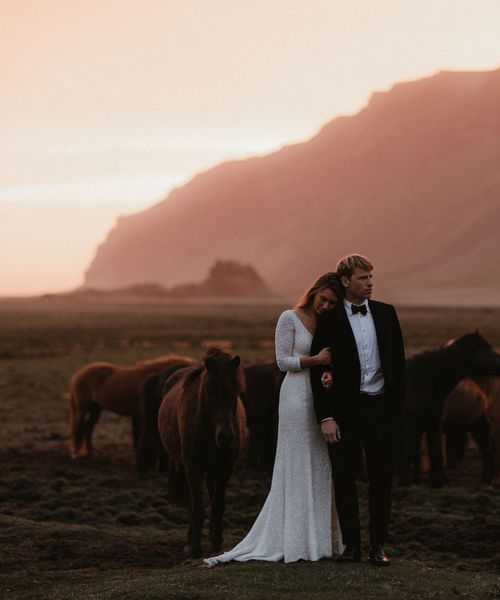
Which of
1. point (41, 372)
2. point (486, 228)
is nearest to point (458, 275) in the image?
point (486, 228)

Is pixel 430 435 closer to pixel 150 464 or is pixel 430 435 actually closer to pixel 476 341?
pixel 476 341

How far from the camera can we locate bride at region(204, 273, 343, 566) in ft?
22.8

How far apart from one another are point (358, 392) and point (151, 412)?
→ 629 centimetres

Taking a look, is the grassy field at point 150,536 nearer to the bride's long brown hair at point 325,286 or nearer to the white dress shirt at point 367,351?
the white dress shirt at point 367,351

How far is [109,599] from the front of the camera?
670cm

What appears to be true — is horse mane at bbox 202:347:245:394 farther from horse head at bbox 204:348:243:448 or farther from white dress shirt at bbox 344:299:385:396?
white dress shirt at bbox 344:299:385:396

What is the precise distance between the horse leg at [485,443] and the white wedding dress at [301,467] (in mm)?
7070

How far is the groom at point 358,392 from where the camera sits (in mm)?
6762

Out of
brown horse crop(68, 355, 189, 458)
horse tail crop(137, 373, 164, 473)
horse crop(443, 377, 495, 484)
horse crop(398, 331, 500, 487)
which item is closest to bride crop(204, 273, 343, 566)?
horse tail crop(137, 373, 164, 473)

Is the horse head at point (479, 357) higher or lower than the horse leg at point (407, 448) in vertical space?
higher

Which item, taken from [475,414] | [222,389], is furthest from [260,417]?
[222,389]

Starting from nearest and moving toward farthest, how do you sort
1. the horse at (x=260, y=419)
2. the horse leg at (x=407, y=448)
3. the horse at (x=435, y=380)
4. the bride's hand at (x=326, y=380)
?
the bride's hand at (x=326, y=380) < the horse at (x=435, y=380) < the horse leg at (x=407, y=448) < the horse at (x=260, y=419)

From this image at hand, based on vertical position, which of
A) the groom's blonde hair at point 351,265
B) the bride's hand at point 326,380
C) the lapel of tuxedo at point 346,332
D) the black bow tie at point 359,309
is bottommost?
the bride's hand at point 326,380

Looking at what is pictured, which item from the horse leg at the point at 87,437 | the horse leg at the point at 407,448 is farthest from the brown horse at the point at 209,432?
the horse leg at the point at 87,437
